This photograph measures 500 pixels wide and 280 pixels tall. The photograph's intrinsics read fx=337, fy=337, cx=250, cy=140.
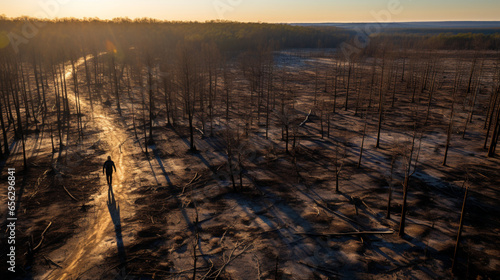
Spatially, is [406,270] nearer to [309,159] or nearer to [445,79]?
[309,159]

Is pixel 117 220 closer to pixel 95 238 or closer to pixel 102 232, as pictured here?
pixel 102 232

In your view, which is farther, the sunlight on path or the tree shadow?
the tree shadow

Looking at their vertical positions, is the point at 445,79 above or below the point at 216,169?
above

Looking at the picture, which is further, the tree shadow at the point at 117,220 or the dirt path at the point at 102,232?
the tree shadow at the point at 117,220

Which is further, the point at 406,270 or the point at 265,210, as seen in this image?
the point at 265,210

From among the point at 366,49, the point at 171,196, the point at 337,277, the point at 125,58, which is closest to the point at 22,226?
the point at 171,196

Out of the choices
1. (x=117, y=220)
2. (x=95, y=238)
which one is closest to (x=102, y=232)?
(x=95, y=238)

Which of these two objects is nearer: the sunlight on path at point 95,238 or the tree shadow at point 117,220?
the sunlight on path at point 95,238
